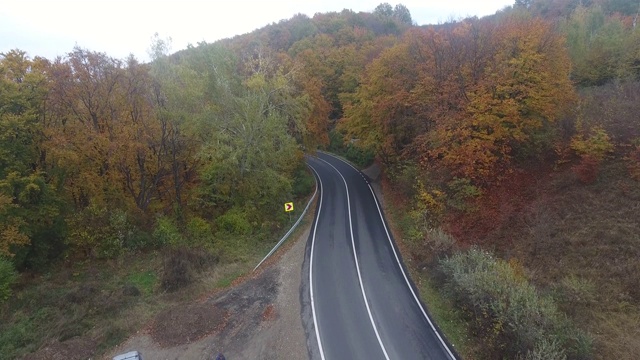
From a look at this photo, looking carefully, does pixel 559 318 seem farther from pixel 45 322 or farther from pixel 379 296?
pixel 45 322

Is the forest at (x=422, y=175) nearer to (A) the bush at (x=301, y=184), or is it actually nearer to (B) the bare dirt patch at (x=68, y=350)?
(B) the bare dirt patch at (x=68, y=350)

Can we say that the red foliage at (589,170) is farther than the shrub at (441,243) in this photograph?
Yes

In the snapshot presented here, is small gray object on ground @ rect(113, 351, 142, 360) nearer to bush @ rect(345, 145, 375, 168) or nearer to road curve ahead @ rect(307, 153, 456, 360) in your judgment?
road curve ahead @ rect(307, 153, 456, 360)

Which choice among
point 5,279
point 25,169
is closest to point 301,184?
point 25,169

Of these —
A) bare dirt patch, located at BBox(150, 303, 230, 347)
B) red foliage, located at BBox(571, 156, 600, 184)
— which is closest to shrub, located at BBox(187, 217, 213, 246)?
bare dirt patch, located at BBox(150, 303, 230, 347)

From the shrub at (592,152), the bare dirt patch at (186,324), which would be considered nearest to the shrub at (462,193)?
the shrub at (592,152)
